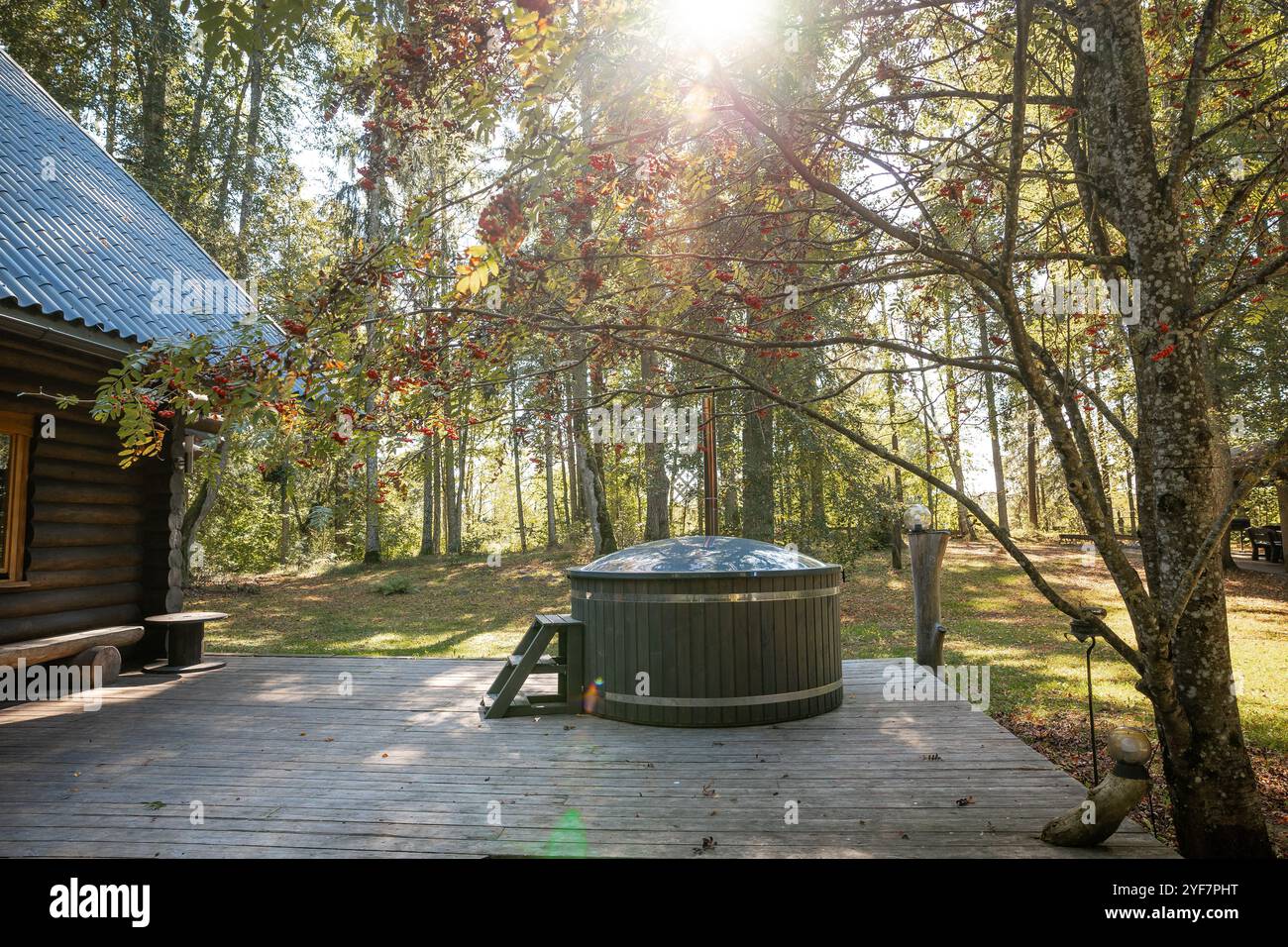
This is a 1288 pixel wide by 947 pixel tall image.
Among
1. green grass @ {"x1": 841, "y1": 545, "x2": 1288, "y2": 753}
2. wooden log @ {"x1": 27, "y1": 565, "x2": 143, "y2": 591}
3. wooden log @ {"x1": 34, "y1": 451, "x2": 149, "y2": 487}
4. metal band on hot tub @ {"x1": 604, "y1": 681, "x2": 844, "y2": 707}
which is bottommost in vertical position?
green grass @ {"x1": 841, "y1": 545, "x2": 1288, "y2": 753}

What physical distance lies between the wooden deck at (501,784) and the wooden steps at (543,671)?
0.48 feet

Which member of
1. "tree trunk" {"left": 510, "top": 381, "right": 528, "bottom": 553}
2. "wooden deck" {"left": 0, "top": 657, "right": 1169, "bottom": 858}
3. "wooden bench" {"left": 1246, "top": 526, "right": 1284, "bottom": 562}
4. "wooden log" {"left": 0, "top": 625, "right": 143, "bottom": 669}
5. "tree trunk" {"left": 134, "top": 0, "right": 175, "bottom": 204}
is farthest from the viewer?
"wooden bench" {"left": 1246, "top": 526, "right": 1284, "bottom": 562}

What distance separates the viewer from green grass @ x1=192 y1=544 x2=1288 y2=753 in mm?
6859

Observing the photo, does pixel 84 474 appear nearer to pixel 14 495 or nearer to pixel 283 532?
pixel 14 495

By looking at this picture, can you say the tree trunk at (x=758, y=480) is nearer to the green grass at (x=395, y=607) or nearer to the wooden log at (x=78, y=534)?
the green grass at (x=395, y=607)

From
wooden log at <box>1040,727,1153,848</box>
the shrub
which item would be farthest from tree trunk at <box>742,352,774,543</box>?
wooden log at <box>1040,727,1153,848</box>

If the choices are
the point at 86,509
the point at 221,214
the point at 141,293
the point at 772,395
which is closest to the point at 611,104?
the point at 772,395

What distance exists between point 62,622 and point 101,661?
450mm

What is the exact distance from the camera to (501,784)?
3996 millimetres

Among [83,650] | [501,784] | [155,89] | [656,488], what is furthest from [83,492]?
[155,89]

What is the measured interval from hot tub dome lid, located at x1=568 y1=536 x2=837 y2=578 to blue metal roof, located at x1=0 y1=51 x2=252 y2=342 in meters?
3.24

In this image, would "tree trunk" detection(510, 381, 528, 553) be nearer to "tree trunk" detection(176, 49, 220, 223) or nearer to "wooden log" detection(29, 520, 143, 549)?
"wooden log" detection(29, 520, 143, 549)

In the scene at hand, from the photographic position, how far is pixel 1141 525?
11.5 feet

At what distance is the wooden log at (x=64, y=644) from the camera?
543 cm
